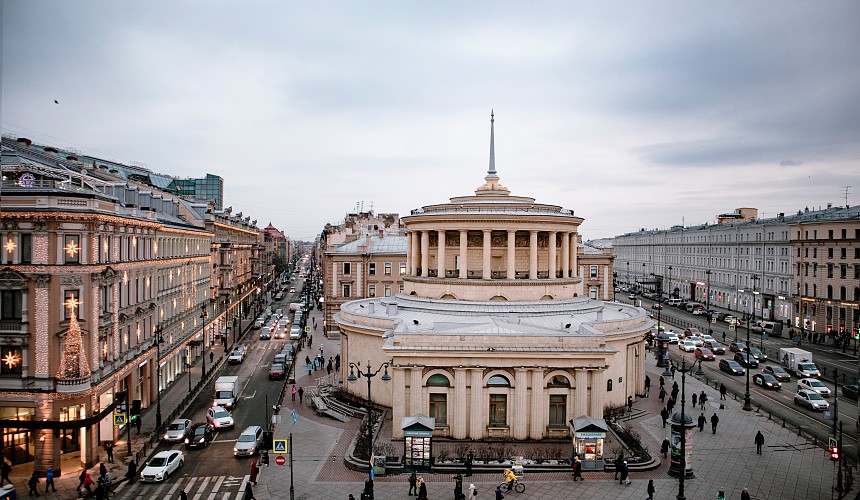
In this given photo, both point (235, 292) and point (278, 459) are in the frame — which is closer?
point (278, 459)

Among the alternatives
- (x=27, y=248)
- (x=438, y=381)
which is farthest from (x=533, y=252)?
(x=27, y=248)

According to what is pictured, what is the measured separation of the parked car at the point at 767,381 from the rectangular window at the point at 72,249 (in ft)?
160

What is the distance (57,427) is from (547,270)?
34.0m

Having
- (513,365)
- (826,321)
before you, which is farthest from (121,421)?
(826,321)

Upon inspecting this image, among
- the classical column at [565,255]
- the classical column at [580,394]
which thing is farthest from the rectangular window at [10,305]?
the classical column at [565,255]

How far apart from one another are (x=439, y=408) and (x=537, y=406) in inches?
215

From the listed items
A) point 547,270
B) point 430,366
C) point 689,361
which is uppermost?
point 547,270

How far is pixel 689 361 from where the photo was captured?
5603 centimetres

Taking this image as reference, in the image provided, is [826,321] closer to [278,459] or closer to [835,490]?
[835,490]

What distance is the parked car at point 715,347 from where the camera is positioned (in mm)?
59094

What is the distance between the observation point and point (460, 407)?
1217 inches

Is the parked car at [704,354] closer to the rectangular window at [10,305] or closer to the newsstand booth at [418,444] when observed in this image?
the newsstand booth at [418,444]

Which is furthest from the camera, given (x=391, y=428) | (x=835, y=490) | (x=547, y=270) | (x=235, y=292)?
(x=235, y=292)

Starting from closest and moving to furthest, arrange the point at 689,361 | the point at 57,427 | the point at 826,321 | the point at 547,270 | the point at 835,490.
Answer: the point at 835,490 → the point at 57,427 → the point at 547,270 → the point at 689,361 → the point at 826,321
